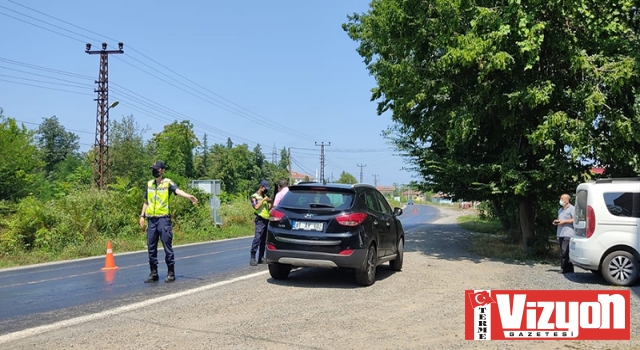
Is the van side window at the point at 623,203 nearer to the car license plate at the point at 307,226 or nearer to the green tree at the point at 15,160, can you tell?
the car license plate at the point at 307,226

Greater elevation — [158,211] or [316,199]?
[316,199]

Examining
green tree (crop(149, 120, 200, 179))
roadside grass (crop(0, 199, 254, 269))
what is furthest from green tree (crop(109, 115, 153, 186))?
roadside grass (crop(0, 199, 254, 269))

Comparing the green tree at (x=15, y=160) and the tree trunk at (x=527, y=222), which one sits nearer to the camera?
the tree trunk at (x=527, y=222)

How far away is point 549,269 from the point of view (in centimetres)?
1284

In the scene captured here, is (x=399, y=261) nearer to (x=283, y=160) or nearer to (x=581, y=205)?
(x=581, y=205)

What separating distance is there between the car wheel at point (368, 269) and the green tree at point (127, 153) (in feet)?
170

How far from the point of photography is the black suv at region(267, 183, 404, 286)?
891cm

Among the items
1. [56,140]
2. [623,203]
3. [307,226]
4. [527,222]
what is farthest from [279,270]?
[56,140]

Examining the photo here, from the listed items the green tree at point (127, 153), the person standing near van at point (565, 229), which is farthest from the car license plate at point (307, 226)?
the green tree at point (127, 153)

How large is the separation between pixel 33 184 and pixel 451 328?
37649 millimetres

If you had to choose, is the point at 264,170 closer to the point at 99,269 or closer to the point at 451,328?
the point at 99,269

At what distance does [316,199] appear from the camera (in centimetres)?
945

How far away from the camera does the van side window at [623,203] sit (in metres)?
10.1

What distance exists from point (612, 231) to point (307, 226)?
5.80 metres
